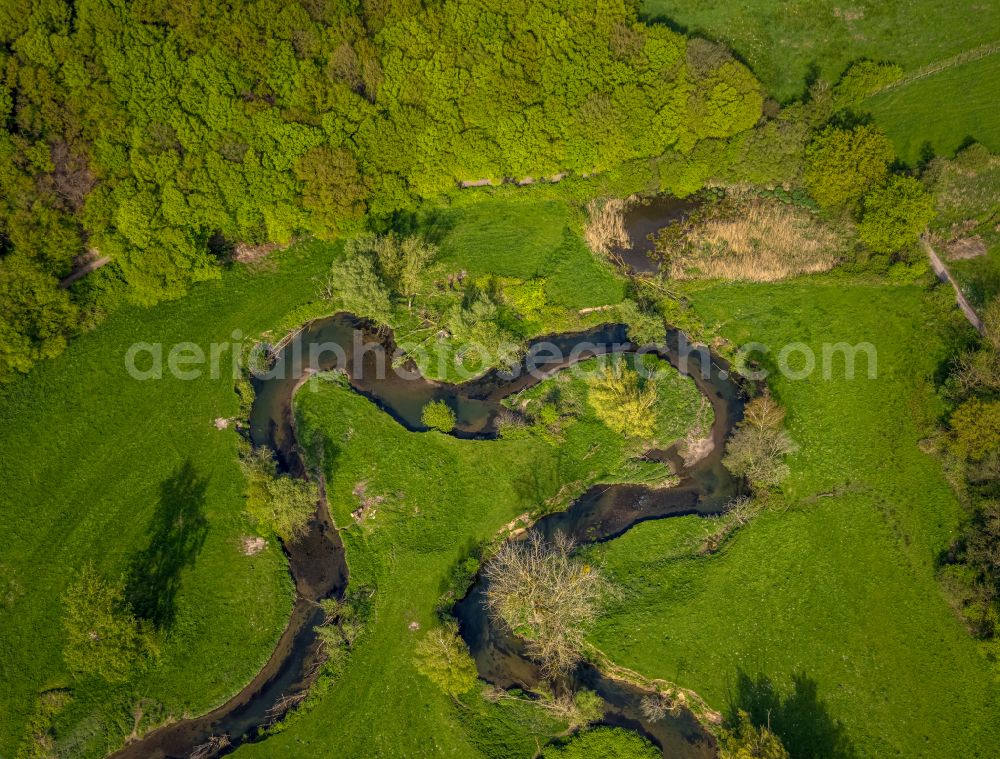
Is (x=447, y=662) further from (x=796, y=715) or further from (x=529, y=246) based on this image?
(x=529, y=246)

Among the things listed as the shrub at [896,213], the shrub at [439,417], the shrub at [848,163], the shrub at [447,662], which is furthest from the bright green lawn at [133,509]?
the shrub at [896,213]

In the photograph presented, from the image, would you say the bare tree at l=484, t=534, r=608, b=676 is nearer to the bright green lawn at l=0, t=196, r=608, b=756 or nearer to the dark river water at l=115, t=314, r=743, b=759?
the dark river water at l=115, t=314, r=743, b=759

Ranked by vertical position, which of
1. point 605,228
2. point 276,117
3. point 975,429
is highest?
point 276,117

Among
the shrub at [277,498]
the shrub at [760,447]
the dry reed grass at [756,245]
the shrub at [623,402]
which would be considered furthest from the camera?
the dry reed grass at [756,245]

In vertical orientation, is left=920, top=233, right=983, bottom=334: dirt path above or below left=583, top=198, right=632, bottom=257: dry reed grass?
below

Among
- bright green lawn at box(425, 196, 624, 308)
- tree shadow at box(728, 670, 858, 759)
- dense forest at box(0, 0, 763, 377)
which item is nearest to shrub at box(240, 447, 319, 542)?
dense forest at box(0, 0, 763, 377)

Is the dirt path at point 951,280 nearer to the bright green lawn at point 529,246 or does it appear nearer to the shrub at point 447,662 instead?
the bright green lawn at point 529,246

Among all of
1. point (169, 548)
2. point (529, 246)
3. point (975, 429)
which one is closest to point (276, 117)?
point (529, 246)
